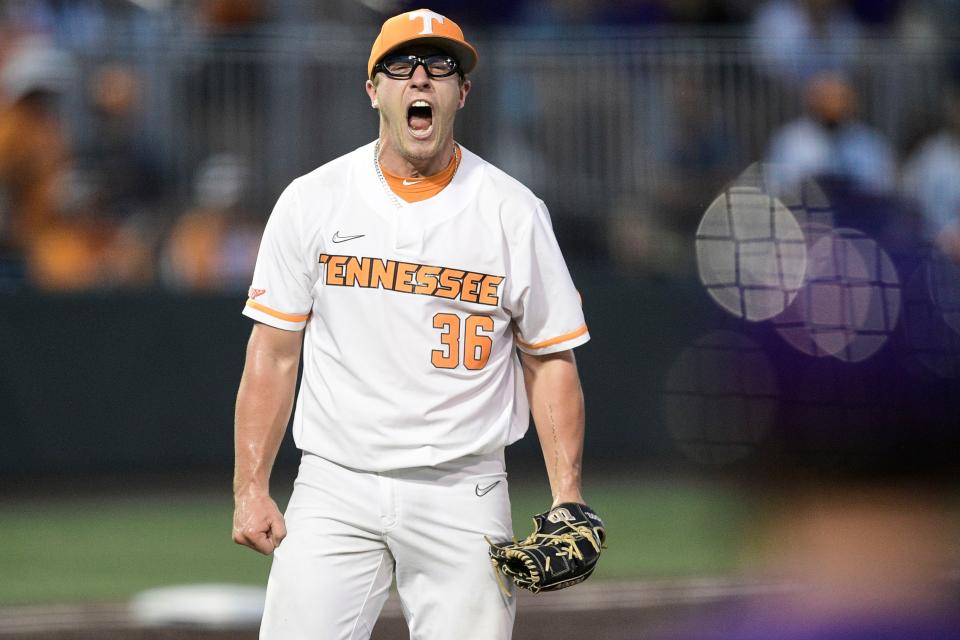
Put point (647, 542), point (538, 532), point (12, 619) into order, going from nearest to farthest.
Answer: point (538, 532), point (12, 619), point (647, 542)

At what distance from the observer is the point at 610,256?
11883 millimetres

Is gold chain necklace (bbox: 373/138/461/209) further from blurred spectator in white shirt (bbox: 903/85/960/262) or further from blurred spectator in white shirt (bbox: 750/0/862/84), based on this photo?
Result: blurred spectator in white shirt (bbox: 903/85/960/262)

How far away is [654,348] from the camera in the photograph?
11.9 meters

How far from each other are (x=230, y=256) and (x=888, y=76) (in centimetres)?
563

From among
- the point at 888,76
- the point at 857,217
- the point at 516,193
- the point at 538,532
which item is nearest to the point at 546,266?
the point at 516,193

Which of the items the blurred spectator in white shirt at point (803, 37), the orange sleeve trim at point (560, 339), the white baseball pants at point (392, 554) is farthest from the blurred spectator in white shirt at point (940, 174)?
the white baseball pants at point (392, 554)

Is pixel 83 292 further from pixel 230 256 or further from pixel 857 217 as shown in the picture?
pixel 857 217

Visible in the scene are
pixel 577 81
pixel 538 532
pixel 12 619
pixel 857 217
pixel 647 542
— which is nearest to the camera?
pixel 538 532

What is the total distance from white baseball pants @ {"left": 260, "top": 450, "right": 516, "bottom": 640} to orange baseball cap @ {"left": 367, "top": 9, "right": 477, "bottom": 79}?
1.21 m

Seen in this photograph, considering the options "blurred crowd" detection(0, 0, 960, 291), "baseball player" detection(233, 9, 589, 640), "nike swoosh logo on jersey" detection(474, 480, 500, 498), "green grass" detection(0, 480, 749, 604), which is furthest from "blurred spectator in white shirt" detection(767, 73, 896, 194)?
"nike swoosh logo on jersey" detection(474, 480, 500, 498)

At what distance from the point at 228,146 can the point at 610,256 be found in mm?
3208

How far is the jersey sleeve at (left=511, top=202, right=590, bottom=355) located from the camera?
13.8ft

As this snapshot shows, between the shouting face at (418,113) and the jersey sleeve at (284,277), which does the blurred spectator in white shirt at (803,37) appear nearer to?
the shouting face at (418,113)

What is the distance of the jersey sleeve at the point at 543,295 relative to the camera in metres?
4.22
